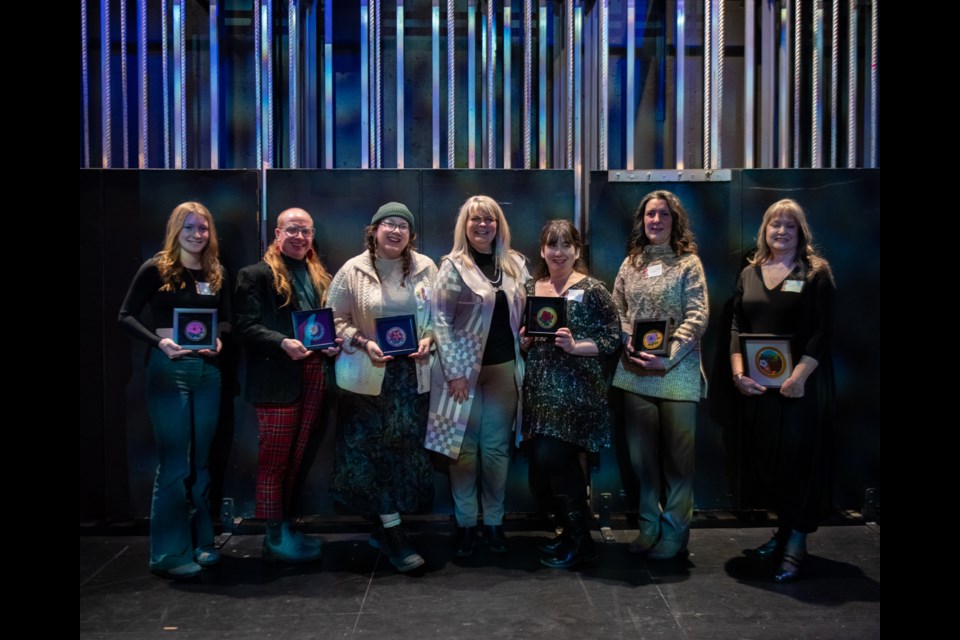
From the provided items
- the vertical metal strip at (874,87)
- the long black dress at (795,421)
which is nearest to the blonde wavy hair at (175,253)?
the long black dress at (795,421)

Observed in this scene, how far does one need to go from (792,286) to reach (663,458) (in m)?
1.14

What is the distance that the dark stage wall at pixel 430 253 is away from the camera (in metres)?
4.18

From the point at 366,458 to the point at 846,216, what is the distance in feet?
10.6

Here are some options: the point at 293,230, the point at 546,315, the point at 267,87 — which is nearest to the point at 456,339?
the point at 546,315

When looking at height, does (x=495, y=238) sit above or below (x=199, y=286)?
above

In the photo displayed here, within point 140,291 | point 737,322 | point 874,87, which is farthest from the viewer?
point 874,87

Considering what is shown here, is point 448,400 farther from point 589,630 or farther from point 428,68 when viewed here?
point 428,68

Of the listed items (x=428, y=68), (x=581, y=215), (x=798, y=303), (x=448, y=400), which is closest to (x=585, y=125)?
(x=581, y=215)

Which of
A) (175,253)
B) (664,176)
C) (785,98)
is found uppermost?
(785,98)

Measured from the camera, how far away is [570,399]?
358 cm

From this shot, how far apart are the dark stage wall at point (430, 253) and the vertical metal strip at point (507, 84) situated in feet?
1.70

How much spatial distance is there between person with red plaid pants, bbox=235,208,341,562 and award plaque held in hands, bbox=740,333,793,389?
2.15 metres

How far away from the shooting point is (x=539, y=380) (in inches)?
143

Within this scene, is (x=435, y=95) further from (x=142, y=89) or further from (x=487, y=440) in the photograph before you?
(x=487, y=440)
